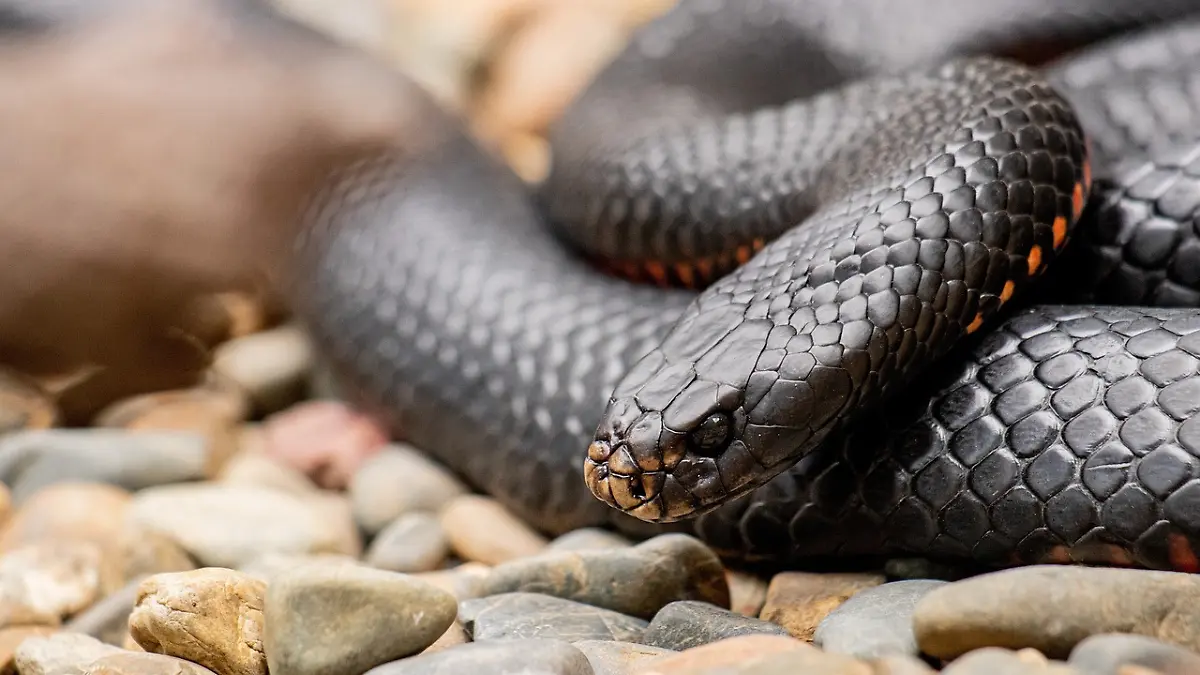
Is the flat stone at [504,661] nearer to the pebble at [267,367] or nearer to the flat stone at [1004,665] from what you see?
the flat stone at [1004,665]

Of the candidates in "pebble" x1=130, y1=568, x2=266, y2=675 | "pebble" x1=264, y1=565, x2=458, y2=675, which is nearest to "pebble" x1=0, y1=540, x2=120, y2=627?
"pebble" x1=130, y1=568, x2=266, y2=675

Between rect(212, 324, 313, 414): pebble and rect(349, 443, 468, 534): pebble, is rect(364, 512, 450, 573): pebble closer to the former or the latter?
rect(349, 443, 468, 534): pebble

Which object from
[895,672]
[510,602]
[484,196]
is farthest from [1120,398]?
[484,196]

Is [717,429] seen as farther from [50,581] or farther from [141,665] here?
[50,581]

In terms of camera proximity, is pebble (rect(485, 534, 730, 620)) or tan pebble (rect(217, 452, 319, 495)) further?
tan pebble (rect(217, 452, 319, 495))

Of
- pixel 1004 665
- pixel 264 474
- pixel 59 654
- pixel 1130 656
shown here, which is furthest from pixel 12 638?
pixel 1130 656

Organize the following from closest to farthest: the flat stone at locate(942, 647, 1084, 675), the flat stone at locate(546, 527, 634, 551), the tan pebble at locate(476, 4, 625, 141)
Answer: the flat stone at locate(942, 647, 1084, 675), the flat stone at locate(546, 527, 634, 551), the tan pebble at locate(476, 4, 625, 141)

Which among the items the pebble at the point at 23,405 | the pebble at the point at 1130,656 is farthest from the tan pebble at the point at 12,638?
the pebble at the point at 1130,656
